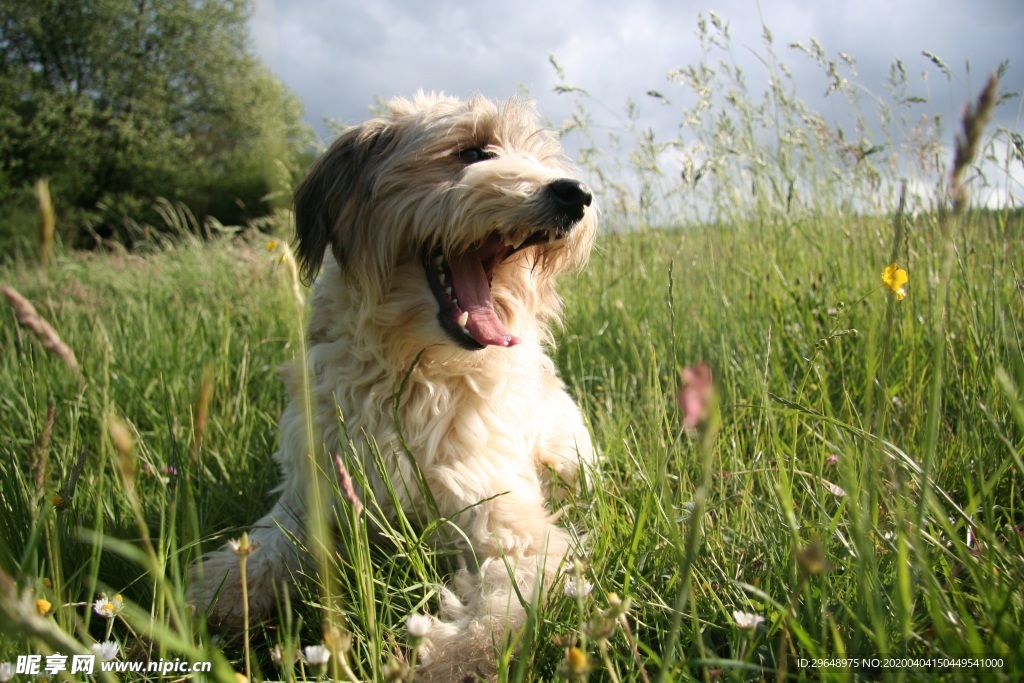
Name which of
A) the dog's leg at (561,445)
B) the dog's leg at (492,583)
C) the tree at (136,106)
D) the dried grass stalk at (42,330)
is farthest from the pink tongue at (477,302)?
the tree at (136,106)

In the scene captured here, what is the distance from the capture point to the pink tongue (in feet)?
7.30

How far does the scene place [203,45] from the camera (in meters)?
30.0

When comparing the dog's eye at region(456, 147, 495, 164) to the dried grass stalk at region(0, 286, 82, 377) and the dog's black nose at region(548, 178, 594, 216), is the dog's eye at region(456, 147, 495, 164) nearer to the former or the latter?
the dog's black nose at region(548, 178, 594, 216)

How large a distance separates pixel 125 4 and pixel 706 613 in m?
35.2

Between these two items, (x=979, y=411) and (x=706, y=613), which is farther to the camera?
(x=979, y=411)

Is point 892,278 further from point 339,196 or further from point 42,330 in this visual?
point 339,196

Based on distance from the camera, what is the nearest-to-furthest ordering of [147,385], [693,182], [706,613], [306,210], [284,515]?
[706,613], [284,515], [306,210], [147,385], [693,182]

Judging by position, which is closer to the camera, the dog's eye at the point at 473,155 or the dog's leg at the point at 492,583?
the dog's leg at the point at 492,583

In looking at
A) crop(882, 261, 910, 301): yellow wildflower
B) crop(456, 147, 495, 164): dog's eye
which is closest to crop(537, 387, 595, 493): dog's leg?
crop(456, 147, 495, 164): dog's eye

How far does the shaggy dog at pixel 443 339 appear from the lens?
2.04 m

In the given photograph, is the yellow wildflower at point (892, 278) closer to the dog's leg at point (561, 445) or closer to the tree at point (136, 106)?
the dog's leg at point (561, 445)

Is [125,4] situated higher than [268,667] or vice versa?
[125,4]

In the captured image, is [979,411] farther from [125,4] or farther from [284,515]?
[125,4]

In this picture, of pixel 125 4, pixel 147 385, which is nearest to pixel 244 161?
pixel 125 4
